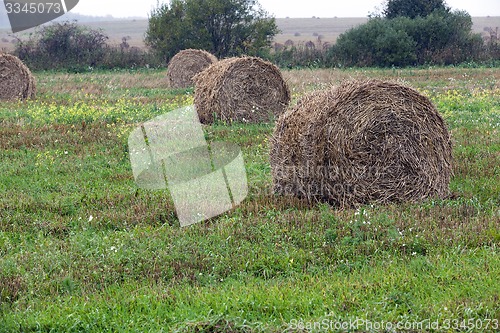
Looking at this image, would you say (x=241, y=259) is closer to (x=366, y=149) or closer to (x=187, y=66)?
(x=366, y=149)

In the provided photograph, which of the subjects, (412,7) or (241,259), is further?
(412,7)

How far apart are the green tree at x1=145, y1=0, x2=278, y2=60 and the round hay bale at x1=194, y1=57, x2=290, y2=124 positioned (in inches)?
768

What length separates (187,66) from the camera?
935 inches

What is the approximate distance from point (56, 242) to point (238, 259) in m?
1.93

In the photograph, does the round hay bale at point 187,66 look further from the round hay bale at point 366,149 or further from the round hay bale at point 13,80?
the round hay bale at point 366,149

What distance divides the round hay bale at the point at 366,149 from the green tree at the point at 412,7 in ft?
106

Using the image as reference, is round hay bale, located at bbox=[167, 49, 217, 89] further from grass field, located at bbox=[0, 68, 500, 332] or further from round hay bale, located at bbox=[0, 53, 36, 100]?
grass field, located at bbox=[0, 68, 500, 332]

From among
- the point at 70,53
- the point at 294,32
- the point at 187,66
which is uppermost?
the point at 70,53

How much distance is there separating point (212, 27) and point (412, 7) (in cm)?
1253

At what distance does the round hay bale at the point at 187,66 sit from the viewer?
23781mm

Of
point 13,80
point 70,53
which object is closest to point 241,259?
point 13,80

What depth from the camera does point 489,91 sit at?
1919 cm

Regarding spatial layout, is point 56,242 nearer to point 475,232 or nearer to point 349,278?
point 349,278

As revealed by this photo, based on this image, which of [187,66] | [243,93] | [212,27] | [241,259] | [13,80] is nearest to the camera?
[241,259]
